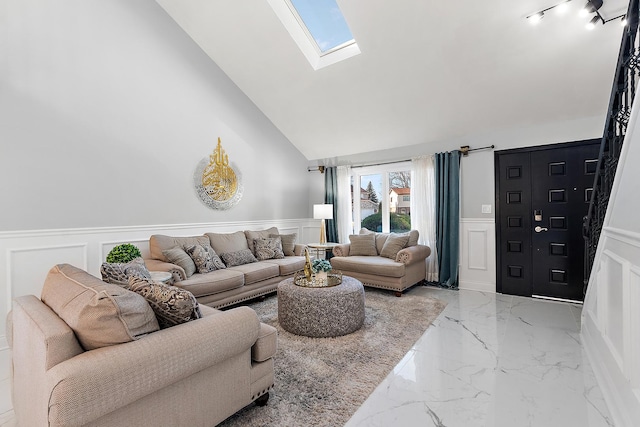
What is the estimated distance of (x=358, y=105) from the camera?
14.5ft

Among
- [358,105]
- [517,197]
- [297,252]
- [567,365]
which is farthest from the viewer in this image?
[297,252]

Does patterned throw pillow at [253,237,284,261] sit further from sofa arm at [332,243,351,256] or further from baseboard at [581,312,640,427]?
baseboard at [581,312,640,427]

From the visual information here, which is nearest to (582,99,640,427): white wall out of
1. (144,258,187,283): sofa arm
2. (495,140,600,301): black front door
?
(495,140,600,301): black front door

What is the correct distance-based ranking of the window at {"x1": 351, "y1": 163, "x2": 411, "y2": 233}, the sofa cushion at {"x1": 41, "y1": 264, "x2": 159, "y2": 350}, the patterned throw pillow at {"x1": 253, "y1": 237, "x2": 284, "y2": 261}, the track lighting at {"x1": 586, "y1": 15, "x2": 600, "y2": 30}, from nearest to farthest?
the sofa cushion at {"x1": 41, "y1": 264, "x2": 159, "y2": 350} → the track lighting at {"x1": 586, "y1": 15, "x2": 600, "y2": 30} → the patterned throw pillow at {"x1": 253, "y1": 237, "x2": 284, "y2": 261} → the window at {"x1": 351, "y1": 163, "x2": 411, "y2": 233}

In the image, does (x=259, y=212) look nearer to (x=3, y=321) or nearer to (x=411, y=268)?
(x=411, y=268)

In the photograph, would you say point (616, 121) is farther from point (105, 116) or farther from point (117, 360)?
point (105, 116)

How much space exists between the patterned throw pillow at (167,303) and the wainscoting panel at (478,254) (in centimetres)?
407

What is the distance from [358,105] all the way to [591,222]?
304cm

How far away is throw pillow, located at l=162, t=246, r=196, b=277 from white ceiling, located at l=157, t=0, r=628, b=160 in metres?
2.72

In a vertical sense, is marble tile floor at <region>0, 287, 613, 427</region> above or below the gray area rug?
below

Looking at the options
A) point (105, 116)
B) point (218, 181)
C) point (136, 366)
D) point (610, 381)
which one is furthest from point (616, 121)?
point (105, 116)

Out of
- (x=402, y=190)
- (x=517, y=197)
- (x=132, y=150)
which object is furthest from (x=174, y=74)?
(x=517, y=197)

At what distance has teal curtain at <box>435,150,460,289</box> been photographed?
14.6 ft

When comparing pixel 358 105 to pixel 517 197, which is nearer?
pixel 517 197
